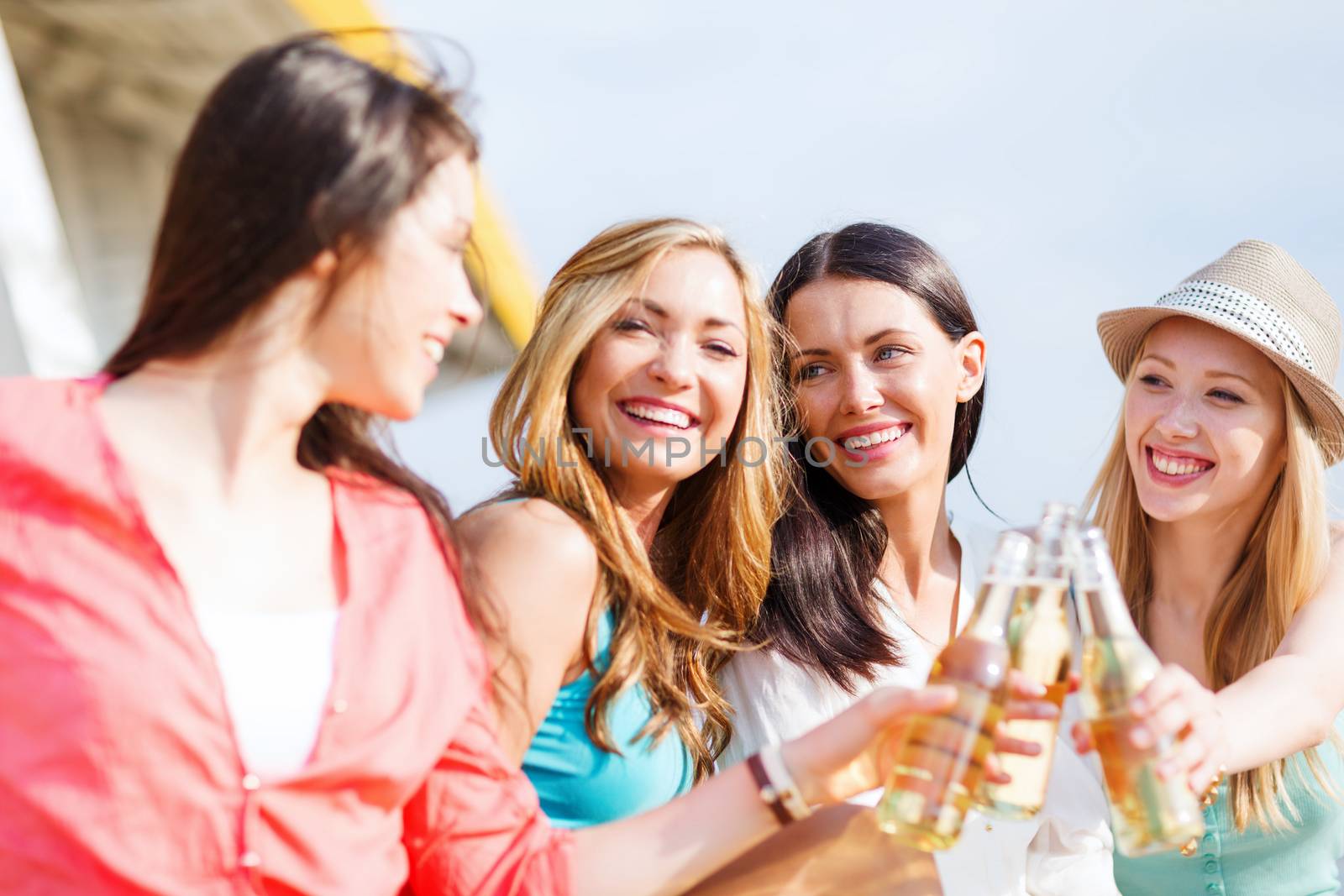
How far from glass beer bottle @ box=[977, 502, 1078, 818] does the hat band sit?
1624 millimetres

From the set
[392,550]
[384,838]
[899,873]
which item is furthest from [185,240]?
[899,873]

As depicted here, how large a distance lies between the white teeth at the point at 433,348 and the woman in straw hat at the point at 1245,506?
2.12 m

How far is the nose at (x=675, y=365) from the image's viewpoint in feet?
8.43

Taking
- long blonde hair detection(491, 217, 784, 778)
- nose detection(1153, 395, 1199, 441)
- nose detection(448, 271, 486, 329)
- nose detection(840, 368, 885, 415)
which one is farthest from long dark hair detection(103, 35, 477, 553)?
nose detection(1153, 395, 1199, 441)

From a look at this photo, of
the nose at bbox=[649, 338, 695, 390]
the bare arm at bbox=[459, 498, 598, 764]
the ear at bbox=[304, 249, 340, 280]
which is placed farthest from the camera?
the nose at bbox=[649, 338, 695, 390]

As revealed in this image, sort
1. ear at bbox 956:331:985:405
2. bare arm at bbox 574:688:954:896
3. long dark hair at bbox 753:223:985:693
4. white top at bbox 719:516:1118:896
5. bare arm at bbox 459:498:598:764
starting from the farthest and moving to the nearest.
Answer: ear at bbox 956:331:985:405
long dark hair at bbox 753:223:985:693
white top at bbox 719:516:1118:896
bare arm at bbox 459:498:598:764
bare arm at bbox 574:688:954:896

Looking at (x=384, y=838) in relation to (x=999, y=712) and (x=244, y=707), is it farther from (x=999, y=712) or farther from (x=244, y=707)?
(x=999, y=712)

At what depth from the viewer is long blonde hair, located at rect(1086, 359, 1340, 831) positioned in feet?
10.4

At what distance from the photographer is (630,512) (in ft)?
9.02

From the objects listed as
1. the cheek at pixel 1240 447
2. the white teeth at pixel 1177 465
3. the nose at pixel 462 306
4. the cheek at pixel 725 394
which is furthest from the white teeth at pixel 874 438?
the nose at pixel 462 306

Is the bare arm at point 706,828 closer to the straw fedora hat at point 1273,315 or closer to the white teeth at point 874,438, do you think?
the white teeth at point 874,438

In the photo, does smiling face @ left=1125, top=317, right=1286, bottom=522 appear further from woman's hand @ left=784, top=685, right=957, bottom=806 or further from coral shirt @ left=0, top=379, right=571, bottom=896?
Answer: coral shirt @ left=0, top=379, right=571, bottom=896

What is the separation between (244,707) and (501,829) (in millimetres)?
455

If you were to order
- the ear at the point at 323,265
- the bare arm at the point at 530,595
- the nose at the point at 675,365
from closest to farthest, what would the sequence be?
the ear at the point at 323,265, the bare arm at the point at 530,595, the nose at the point at 675,365
